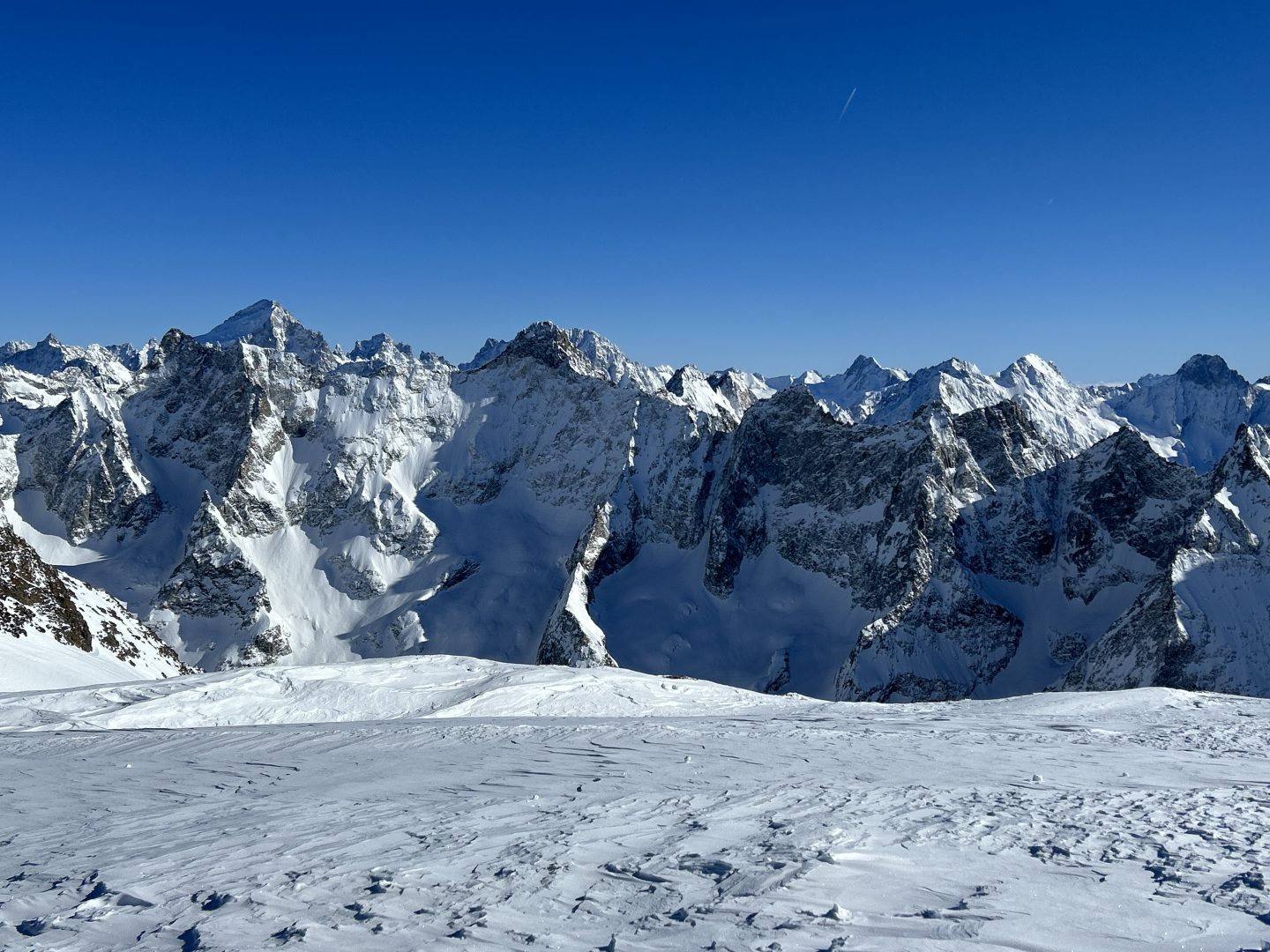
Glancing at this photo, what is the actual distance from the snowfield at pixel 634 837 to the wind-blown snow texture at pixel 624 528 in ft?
230

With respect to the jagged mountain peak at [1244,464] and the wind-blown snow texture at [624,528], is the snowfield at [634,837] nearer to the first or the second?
the wind-blown snow texture at [624,528]

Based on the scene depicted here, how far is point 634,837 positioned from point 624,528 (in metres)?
117

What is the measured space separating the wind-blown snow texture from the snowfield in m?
70.2

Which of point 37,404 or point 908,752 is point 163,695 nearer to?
point 908,752

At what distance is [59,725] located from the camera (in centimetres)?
2753

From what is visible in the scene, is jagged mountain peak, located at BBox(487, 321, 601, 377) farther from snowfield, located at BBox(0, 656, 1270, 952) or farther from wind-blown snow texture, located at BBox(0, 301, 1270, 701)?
snowfield, located at BBox(0, 656, 1270, 952)

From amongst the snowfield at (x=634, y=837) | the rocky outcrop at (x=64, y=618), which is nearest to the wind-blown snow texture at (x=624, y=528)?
the rocky outcrop at (x=64, y=618)

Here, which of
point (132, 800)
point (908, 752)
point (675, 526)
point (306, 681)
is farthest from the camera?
point (675, 526)

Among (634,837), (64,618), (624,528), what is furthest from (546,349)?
(634,837)

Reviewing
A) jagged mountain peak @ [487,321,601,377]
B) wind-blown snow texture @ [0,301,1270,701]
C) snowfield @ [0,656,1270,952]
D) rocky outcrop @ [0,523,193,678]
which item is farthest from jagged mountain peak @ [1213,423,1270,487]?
rocky outcrop @ [0,523,193,678]

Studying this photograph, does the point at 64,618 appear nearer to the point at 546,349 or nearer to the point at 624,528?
the point at 624,528

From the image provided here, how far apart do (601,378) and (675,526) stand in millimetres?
40241

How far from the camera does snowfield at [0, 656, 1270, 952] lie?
998cm

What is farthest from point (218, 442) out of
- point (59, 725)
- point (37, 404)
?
point (59, 725)
